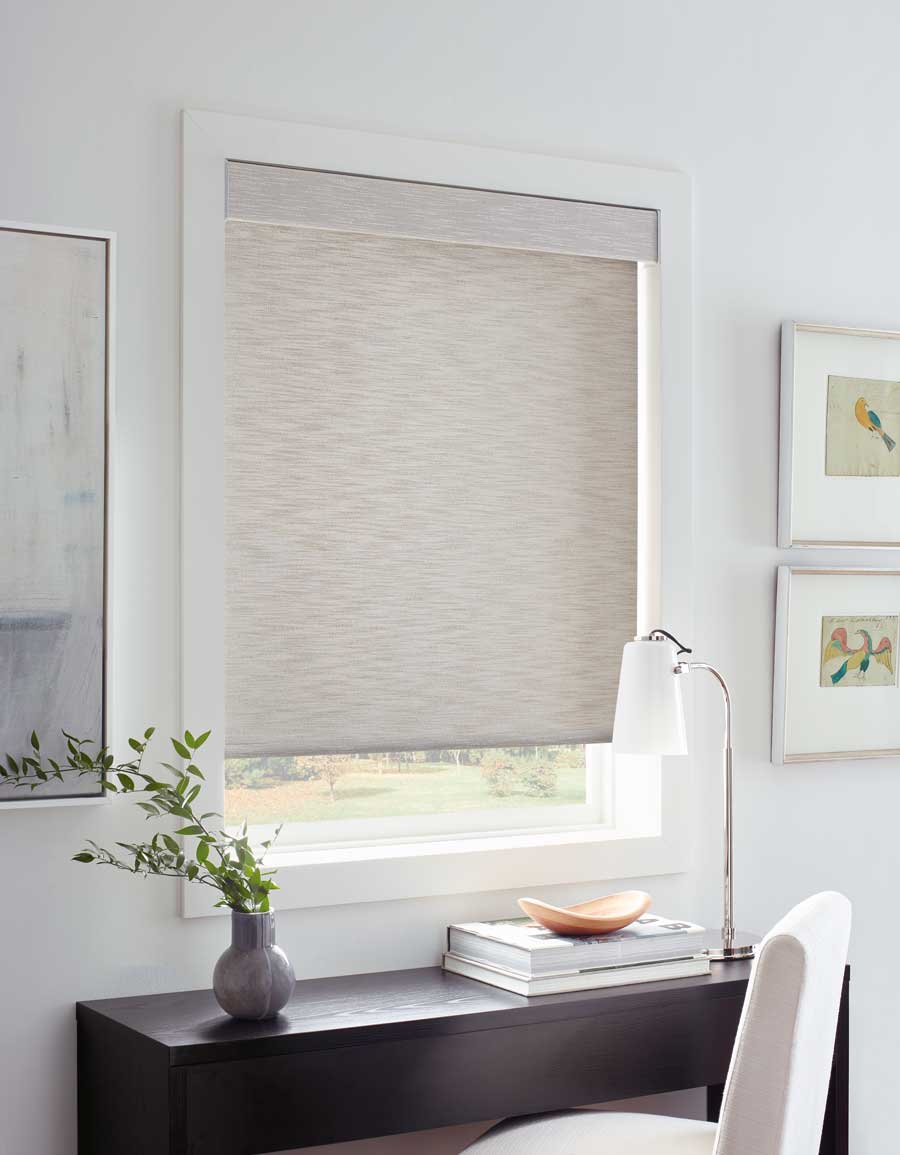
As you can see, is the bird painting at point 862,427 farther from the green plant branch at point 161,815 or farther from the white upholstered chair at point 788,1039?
the green plant branch at point 161,815

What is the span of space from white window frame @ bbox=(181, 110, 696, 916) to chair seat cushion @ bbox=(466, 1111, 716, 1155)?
402 mm

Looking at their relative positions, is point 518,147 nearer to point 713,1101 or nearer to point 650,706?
point 650,706

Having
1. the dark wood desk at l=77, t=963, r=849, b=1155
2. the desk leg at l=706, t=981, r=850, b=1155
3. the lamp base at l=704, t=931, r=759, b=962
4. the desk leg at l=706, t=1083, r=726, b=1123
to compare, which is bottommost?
the desk leg at l=706, t=1083, r=726, b=1123

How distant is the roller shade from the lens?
226 cm

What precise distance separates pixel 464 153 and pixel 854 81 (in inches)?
36.2

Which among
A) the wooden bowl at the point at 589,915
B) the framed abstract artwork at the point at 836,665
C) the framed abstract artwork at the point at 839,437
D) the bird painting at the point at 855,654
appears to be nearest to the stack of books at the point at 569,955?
the wooden bowl at the point at 589,915

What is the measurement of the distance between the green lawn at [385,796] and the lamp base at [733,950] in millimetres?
397

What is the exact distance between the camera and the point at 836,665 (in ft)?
8.93

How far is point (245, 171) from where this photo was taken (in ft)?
7.27

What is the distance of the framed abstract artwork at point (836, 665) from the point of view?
2.66 meters

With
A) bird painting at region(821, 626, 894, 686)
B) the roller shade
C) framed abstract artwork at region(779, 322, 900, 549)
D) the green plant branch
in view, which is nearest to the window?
the roller shade

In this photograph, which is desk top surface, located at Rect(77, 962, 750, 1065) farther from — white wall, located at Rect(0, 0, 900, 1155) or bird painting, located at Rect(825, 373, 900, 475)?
bird painting, located at Rect(825, 373, 900, 475)

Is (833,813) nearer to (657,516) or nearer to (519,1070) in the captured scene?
(657,516)

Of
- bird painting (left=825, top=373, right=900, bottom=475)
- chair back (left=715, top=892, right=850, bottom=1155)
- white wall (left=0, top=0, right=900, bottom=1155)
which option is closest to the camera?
chair back (left=715, top=892, right=850, bottom=1155)
